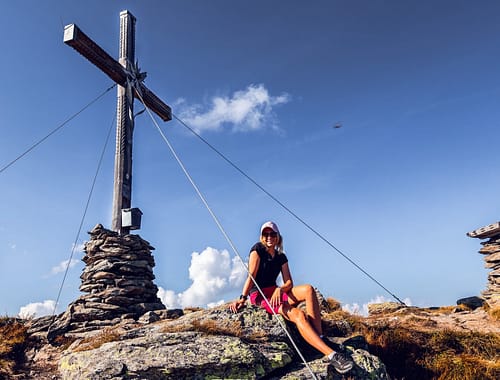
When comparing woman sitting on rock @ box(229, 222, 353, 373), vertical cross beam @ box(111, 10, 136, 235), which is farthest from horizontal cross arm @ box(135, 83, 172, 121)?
woman sitting on rock @ box(229, 222, 353, 373)

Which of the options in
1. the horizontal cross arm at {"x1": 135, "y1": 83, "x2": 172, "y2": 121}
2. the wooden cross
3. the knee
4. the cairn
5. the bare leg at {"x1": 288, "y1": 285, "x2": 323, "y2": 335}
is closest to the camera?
the knee

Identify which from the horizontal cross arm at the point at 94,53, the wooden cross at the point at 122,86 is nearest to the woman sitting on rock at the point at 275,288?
the wooden cross at the point at 122,86

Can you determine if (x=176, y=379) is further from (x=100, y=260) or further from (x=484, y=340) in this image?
(x=484, y=340)

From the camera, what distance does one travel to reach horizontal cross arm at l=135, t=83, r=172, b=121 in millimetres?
14084

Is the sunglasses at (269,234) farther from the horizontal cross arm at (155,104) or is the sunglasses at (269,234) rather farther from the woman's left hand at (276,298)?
the horizontal cross arm at (155,104)

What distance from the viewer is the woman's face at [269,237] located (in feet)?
24.8

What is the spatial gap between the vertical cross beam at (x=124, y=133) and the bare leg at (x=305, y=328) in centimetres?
675

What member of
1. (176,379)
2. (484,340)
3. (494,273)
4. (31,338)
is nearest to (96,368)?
(176,379)

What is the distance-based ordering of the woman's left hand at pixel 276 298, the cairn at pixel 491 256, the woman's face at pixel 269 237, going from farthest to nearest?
the cairn at pixel 491 256 → the woman's face at pixel 269 237 → the woman's left hand at pixel 276 298

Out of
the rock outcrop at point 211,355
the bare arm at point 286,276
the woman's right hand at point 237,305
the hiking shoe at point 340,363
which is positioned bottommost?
the hiking shoe at point 340,363

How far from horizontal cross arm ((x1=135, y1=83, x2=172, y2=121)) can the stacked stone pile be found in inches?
212

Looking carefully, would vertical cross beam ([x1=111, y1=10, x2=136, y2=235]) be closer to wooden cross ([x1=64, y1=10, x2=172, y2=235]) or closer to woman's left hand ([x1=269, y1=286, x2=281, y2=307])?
wooden cross ([x1=64, y1=10, x2=172, y2=235])

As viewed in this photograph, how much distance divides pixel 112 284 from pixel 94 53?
736 cm

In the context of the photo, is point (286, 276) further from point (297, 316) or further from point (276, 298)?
point (297, 316)
